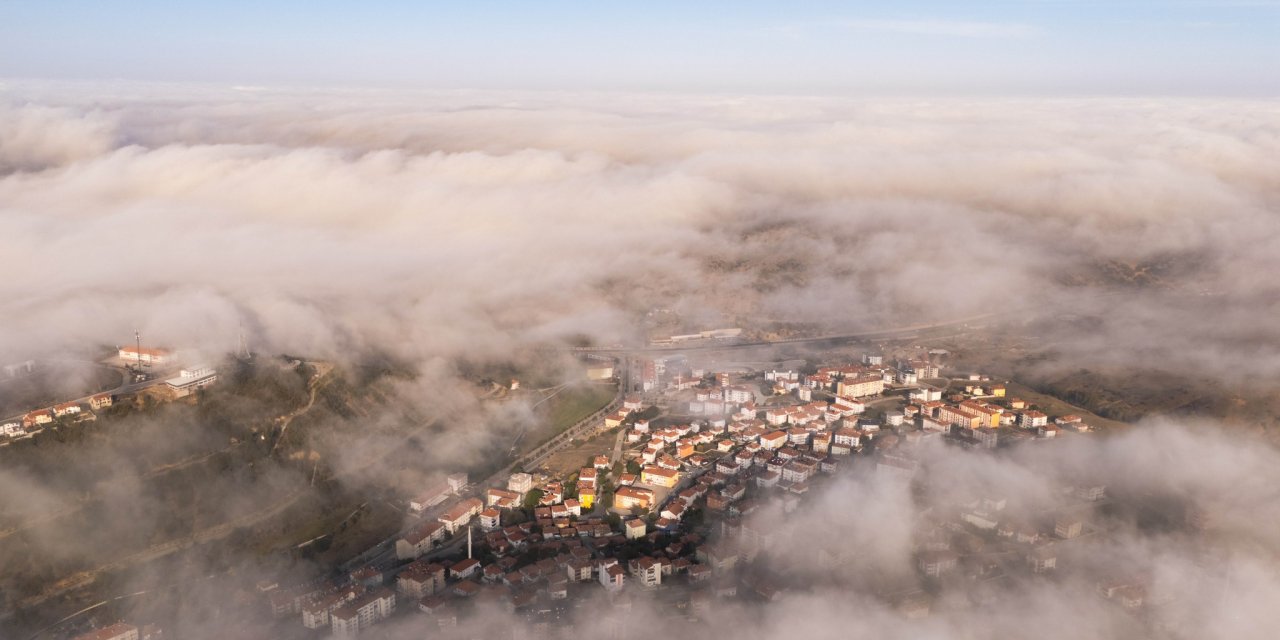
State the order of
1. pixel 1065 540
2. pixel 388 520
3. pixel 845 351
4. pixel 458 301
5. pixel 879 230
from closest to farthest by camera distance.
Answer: pixel 1065 540 < pixel 388 520 < pixel 458 301 < pixel 845 351 < pixel 879 230

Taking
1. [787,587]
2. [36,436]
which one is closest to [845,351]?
[787,587]

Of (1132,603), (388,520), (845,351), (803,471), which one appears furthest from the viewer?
(845,351)

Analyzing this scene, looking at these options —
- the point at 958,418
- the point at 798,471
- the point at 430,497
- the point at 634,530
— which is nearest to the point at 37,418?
the point at 430,497

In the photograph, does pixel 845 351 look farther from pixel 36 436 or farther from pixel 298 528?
pixel 36 436

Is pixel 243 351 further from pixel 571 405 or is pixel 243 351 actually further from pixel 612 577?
pixel 612 577

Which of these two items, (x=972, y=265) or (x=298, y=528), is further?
(x=972, y=265)

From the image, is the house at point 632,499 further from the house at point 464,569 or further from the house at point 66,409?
the house at point 66,409

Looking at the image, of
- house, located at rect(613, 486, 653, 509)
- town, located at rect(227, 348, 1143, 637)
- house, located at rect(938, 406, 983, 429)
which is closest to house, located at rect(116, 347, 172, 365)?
town, located at rect(227, 348, 1143, 637)
